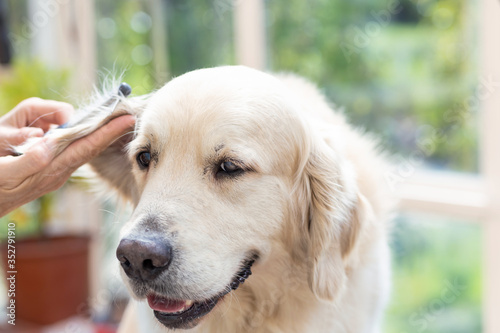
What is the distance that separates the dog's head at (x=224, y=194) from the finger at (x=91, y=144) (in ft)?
0.18

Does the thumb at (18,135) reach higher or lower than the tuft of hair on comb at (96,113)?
lower


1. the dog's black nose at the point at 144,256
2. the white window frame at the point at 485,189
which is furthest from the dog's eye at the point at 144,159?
the white window frame at the point at 485,189

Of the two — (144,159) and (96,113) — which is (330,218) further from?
(96,113)

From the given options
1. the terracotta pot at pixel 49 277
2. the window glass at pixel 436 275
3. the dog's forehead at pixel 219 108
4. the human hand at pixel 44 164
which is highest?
the dog's forehead at pixel 219 108

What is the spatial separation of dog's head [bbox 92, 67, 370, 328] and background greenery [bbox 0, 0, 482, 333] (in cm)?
114

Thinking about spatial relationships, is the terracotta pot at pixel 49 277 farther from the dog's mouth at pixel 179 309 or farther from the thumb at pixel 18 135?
the dog's mouth at pixel 179 309

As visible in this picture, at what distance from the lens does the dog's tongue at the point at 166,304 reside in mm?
1189

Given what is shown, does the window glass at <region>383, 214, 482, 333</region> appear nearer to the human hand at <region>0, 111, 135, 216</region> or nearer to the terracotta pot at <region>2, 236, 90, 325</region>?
the human hand at <region>0, 111, 135, 216</region>

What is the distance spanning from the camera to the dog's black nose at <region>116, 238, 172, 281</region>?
3.49ft

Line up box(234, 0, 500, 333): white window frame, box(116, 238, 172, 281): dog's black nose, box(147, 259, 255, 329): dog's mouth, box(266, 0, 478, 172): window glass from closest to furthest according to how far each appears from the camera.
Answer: box(116, 238, 172, 281): dog's black nose < box(147, 259, 255, 329): dog's mouth < box(234, 0, 500, 333): white window frame < box(266, 0, 478, 172): window glass

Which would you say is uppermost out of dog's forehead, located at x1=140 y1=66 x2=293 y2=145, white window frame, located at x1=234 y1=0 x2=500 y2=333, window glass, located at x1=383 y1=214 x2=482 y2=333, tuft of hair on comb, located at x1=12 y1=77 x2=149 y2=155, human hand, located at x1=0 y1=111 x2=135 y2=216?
dog's forehead, located at x1=140 y1=66 x2=293 y2=145

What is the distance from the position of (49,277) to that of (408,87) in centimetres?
237

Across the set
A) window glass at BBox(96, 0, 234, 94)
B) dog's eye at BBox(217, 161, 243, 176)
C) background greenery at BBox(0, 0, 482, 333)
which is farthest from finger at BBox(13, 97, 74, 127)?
window glass at BBox(96, 0, 234, 94)

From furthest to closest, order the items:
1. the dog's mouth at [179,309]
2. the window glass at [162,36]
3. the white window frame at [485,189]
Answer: the window glass at [162,36]
the white window frame at [485,189]
the dog's mouth at [179,309]
